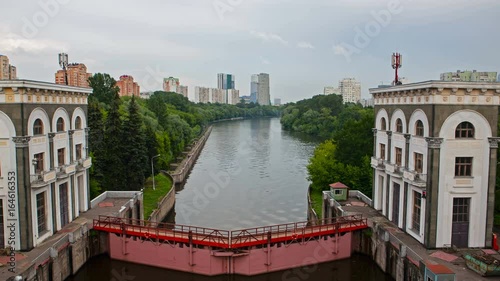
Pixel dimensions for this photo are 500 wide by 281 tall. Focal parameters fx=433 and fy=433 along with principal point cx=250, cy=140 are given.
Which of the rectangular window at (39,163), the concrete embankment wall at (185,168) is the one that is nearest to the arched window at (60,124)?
the rectangular window at (39,163)

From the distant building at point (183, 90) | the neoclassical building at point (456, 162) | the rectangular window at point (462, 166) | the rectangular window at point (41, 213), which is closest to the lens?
the neoclassical building at point (456, 162)

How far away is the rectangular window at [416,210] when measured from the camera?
22.6 metres

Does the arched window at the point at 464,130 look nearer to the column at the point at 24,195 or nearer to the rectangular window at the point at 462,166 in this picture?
the rectangular window at the point at 462,166

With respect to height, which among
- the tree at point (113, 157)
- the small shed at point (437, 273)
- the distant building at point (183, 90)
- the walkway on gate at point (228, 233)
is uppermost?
the distant building at point (183, 90)

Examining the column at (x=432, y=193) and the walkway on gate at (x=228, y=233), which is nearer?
the column at (x=432, y=193)

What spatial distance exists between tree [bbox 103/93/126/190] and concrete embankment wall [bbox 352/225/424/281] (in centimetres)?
1928

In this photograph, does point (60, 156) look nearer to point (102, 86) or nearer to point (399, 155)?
point (399, 155)

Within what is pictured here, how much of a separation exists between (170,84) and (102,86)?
333 feet

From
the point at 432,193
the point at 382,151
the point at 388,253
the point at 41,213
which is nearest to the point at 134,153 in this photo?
the point at 41,213

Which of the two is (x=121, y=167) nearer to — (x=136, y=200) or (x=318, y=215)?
(x=136, y=200)

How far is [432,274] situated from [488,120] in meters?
8.62

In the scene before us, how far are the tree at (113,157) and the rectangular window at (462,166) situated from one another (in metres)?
24.8

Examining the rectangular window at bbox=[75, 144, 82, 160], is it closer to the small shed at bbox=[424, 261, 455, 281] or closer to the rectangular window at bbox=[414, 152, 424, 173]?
the rectangular window at bbox=[414, 152, 424, 173]

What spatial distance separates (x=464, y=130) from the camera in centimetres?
2131
